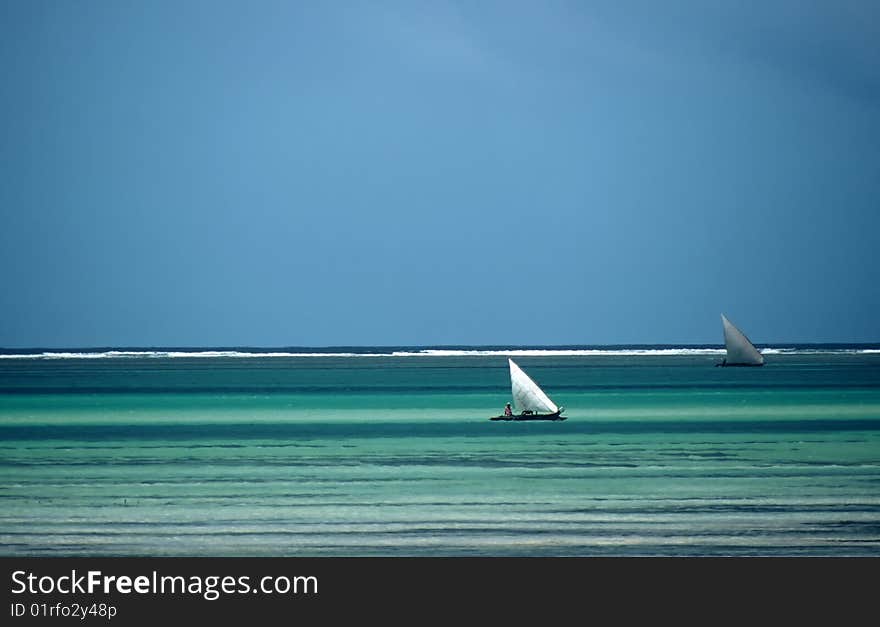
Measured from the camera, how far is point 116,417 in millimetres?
40656

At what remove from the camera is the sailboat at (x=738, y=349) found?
270 feet

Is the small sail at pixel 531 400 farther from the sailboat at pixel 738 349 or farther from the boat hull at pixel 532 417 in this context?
the sailboat at pixel 738 349

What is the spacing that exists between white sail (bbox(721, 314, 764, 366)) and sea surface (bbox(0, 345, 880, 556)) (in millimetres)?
35794

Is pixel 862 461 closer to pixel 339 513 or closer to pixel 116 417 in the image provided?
pixel 339 513

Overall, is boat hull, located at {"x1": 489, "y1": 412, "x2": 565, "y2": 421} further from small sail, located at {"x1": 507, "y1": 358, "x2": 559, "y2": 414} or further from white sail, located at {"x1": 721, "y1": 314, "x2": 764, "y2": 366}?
white sail, located at {"x1": 721, "y1": 314, "x2": 764, "y2": 366}

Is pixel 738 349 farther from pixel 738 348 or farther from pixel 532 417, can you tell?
pixel 532 417

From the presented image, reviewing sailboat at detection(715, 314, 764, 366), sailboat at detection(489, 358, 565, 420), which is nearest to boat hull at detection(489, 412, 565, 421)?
sailboat at detection(489, 358, 565, 420)

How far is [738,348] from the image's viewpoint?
83.6m

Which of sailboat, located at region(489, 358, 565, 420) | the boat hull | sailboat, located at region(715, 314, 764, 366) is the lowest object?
the boat hull

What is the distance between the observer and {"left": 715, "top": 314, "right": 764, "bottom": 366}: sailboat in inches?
3246

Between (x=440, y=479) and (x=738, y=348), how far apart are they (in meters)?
63.7

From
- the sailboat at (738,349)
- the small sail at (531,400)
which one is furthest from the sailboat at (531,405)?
the sailboat at (738,349)

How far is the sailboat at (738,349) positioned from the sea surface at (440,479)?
3580 centimetres
